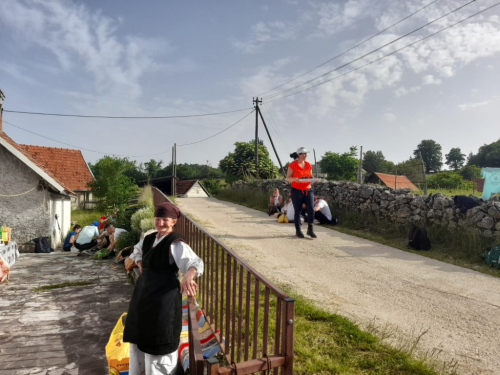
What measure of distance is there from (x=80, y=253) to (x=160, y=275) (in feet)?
30.8

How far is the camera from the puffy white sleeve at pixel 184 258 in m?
2.36

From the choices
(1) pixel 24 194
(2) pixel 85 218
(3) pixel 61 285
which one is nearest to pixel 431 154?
(2) pixel 85 218

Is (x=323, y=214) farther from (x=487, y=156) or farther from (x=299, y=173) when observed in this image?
(x=487, y=156)

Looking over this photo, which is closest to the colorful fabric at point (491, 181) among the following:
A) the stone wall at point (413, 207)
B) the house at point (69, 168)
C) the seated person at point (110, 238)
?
the stone wall at point (413, 207)

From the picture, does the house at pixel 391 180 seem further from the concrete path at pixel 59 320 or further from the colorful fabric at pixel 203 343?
the colorful fabric at pixel 203 343

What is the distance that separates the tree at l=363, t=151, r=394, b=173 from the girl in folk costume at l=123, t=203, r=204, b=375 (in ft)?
242

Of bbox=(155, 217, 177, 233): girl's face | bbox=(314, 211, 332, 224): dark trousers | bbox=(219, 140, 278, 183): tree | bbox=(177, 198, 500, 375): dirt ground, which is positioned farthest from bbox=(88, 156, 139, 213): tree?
bbox=(155, 217, 177, 233): girl's face

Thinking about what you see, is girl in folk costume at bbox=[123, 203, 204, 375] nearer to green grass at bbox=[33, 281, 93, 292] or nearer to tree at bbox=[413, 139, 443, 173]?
green grass at bbox=[33, 281, 93, 292]

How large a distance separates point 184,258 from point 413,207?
7295 millimetres

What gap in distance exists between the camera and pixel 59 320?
A: 15.2 ft

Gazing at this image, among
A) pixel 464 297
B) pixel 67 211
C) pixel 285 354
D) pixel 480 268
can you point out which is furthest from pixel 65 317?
pixel 67 211

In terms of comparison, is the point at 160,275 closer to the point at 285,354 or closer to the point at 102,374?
the point at 285,354

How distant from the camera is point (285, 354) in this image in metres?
1.88

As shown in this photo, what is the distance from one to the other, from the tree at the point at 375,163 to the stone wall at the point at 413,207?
64625 mm
